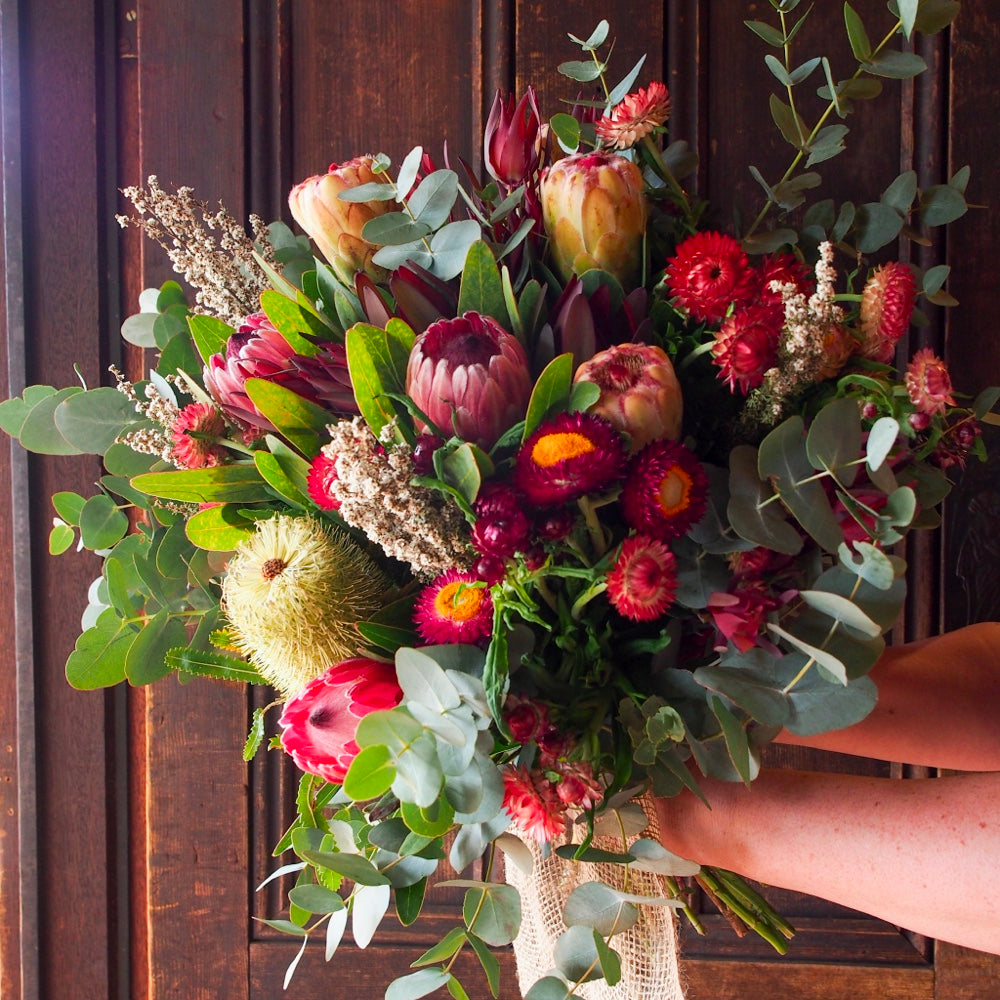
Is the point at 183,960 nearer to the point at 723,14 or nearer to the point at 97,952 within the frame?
the point at 97,952

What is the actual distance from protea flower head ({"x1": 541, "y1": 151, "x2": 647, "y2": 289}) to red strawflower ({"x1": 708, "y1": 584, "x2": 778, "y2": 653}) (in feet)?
0.63

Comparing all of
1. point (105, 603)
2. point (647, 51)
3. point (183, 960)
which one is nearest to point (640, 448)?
point (105, 603)

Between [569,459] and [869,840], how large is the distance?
0.85 feet

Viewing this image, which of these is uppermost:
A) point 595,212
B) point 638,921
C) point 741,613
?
point 595,212

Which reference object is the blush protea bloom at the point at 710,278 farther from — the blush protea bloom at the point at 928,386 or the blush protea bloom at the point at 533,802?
the blush protea bloom at the point at 533,802

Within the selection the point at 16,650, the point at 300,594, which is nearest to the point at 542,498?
the point at 300,594

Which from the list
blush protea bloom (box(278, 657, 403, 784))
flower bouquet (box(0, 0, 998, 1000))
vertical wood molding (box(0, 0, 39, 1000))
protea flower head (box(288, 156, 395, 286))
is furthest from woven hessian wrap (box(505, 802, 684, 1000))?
vertical wood molding (box(0, 0, 39, 1000))

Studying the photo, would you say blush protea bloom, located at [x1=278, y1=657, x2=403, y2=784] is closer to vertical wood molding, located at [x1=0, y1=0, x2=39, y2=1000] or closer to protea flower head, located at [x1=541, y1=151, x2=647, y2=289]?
protea flower head, located at [x1=541, y1=151, x2=647, y2=289]

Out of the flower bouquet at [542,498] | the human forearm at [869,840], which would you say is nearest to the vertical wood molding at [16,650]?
the flower bouquet at [542,498]

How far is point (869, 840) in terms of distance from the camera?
0.42 m

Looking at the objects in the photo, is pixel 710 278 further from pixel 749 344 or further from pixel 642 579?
pixel 642 579

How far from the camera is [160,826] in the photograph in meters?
0.91

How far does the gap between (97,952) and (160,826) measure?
0.17 m

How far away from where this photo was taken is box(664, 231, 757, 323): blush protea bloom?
41 centimetres
